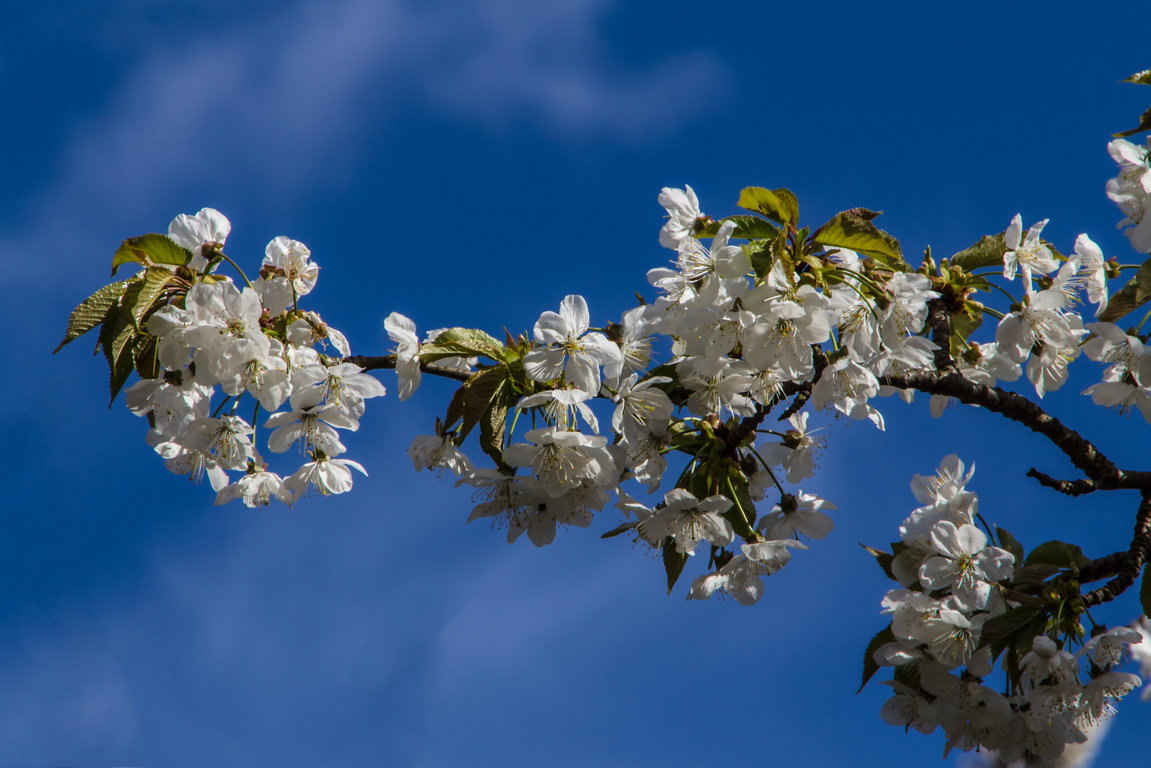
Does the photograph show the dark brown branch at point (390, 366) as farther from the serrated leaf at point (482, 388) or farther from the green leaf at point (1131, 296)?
the green leaf at point (1131, 296)

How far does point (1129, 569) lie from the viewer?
139 inches

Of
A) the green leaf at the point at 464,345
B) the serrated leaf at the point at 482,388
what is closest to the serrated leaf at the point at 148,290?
the green leaf at the point at 464,345

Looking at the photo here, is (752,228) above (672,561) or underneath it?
above

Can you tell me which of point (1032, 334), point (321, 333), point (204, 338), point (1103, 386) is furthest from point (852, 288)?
point (204, 338)

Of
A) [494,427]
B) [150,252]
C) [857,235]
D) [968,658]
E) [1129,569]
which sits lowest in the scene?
[968,658]

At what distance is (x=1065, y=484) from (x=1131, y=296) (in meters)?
0.82

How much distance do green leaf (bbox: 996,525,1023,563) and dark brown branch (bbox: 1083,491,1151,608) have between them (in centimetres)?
28

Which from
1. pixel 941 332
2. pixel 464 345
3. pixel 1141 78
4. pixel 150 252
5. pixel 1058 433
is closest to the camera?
pixel 1141 78

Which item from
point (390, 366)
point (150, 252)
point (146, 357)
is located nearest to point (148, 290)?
point (150, 252)

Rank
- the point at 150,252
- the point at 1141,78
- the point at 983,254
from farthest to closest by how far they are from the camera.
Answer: the point at 983,254 → the point at 150,252 → the point at 1141,78

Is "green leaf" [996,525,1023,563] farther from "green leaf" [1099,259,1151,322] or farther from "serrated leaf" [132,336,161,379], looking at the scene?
"serrated leaf" [132,336,161,379]

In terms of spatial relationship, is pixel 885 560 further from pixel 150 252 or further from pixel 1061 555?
pixel 150 252

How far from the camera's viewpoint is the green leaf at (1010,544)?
3674mm

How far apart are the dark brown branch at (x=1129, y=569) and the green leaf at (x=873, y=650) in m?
0.74
